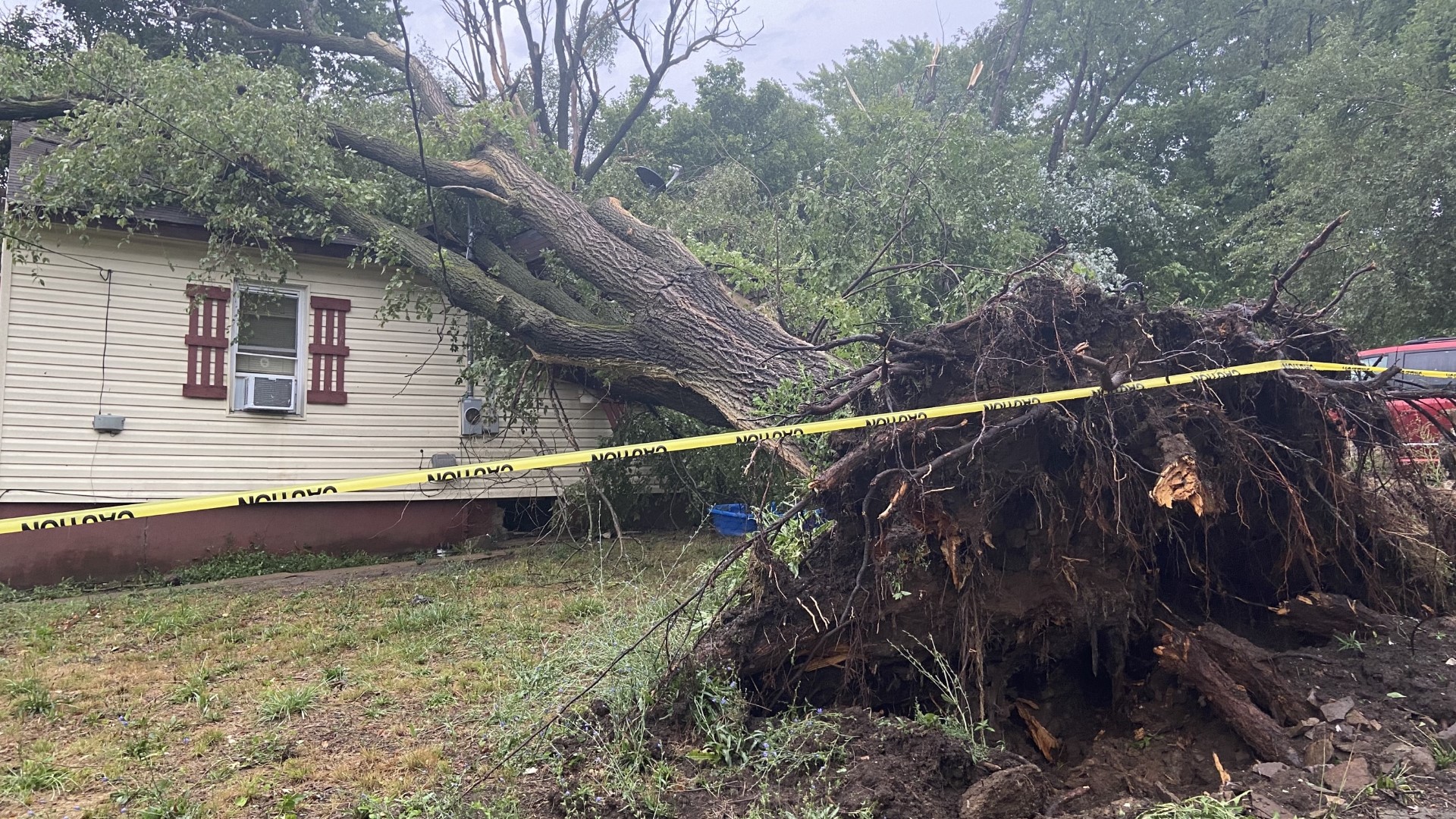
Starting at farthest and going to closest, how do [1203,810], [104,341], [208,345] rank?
[208,345] → [104,341] → [1203,810]

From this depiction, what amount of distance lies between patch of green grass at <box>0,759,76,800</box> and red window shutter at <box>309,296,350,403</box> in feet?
20.1

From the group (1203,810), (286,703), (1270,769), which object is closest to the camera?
(1203,810)

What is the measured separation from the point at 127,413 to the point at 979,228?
9.12 meters

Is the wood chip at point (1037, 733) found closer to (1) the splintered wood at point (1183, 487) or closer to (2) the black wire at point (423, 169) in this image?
(1) the splintered wood at point (1183, 487)

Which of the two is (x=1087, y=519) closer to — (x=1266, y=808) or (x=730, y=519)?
(x=1266, y=808)

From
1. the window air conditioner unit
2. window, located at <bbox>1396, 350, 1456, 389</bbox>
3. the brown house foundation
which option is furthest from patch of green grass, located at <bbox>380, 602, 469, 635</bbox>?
window, located at <bbox>1396, 350, 1456, 389</bbox>

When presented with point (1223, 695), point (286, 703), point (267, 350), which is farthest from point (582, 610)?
point (267, 350)

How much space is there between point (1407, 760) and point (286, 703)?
4508mm

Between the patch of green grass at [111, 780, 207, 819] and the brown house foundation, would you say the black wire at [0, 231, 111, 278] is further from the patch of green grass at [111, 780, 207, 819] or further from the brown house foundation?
the patch of green grass at [111, 780, 207, 819]

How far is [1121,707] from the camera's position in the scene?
344cm

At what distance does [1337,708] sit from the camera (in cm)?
294

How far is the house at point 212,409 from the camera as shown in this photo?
7.88 metres

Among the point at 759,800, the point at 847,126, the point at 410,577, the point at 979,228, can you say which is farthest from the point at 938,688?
the point at 847,126

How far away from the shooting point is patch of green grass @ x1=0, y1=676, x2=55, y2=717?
4.14 metres
